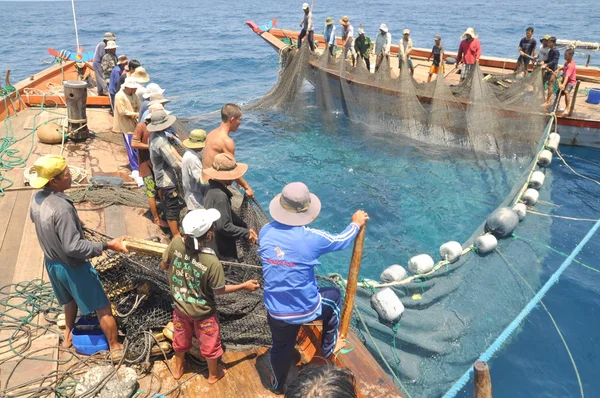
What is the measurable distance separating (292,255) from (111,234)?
348cm

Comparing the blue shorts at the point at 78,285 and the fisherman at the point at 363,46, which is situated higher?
the fisherman at the point at 363,46

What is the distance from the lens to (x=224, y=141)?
4.62 metres

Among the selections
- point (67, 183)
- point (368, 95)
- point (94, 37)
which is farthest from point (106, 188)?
point (94, 37)

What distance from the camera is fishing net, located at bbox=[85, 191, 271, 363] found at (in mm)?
3828

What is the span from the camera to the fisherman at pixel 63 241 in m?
3.15

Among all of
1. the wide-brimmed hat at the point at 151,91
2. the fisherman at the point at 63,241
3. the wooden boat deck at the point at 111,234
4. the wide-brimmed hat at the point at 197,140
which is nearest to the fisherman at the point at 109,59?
the wooden boat deck at the point at 111,234

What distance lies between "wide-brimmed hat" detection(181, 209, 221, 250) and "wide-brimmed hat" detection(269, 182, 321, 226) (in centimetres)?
44

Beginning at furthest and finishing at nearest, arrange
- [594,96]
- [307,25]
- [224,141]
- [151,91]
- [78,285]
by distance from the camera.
Answer: [307,25] → [594,96] → [151,91] → [224,141] → [78,285]

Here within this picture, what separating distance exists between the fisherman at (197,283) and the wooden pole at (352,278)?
79cm

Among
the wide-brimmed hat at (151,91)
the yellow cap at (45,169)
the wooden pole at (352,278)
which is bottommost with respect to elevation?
the wooden pole at (352,278)

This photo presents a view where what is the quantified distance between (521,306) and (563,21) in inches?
1965

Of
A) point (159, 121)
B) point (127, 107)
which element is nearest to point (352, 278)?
point (159, 121)

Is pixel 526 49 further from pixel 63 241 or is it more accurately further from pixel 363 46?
pixel 63 241

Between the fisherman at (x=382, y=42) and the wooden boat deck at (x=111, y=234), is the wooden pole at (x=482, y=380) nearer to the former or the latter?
the wooden boat deck at (x=111, y=234)
